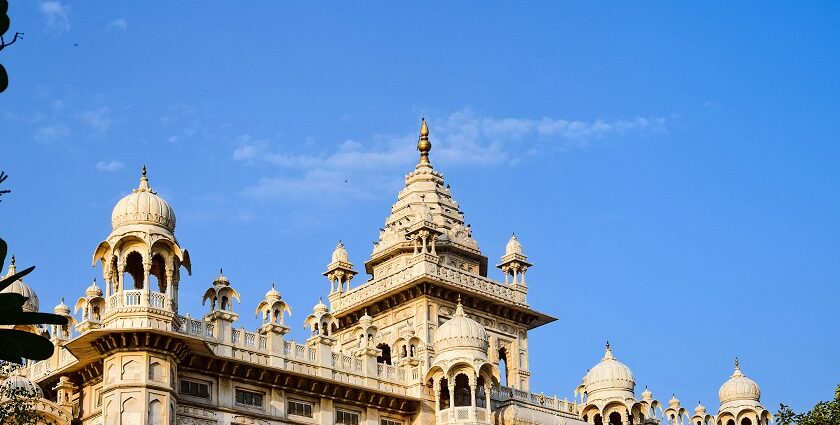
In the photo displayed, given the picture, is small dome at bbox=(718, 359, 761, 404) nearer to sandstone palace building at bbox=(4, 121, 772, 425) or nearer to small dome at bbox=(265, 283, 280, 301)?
sandstone palace building at bbox=(4, 121, 772, 425)

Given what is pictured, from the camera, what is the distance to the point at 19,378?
154 ft

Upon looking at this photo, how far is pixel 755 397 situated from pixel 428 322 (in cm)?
2166

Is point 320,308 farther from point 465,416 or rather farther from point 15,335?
point 15,335

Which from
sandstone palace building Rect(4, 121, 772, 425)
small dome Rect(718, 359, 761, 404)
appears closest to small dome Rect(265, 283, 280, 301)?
sandstone palace building Rect(4, 121, 772, 425)

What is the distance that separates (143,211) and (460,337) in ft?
52.3

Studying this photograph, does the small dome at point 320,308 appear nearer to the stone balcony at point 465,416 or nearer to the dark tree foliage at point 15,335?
the stone balcony at point 465,416

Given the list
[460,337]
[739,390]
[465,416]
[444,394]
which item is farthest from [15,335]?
[739,390]

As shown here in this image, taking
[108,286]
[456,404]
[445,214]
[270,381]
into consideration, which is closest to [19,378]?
[108,286]

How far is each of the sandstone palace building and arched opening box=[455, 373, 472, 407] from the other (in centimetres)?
8

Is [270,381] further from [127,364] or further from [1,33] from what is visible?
[1,33]

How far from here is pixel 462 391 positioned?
5431 centimetres

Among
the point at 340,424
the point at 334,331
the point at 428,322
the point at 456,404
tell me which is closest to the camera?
the point at 340,424

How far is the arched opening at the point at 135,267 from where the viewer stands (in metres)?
44.9

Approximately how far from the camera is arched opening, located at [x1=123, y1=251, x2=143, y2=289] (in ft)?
147
